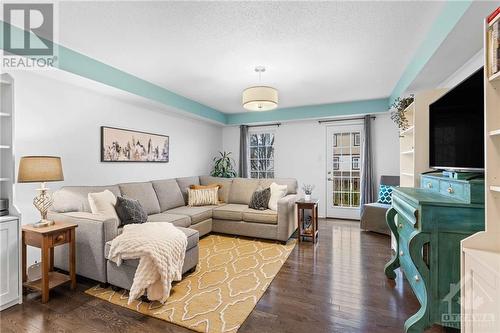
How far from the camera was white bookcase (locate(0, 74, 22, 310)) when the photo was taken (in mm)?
1977

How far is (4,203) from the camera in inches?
82.3

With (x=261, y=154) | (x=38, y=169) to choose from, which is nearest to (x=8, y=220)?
(x=38, y=169)

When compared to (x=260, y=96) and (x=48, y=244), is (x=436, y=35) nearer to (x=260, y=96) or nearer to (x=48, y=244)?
(x=260, y=96)

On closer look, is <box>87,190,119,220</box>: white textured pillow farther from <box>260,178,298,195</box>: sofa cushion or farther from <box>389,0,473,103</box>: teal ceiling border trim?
<box>389,0,473,103</box>: teal ceiling border trim

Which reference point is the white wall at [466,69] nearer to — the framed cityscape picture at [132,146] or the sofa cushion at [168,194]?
the sofa cushion at [168,194]

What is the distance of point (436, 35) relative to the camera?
2100 millimetres

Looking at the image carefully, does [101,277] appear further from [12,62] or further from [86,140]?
[12,62]

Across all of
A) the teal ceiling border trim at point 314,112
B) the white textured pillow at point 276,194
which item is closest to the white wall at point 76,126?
the teal ceiling border trim at point 314,112

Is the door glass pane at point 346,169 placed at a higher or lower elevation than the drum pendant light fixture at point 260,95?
lower

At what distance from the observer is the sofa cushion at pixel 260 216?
12.0 feet

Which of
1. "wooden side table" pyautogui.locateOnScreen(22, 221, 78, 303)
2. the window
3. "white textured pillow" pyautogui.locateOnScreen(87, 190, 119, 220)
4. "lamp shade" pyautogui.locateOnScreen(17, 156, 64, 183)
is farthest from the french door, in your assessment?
"lamp shade" pyautogui.locateOnScreen(17, 156, 64, 183)

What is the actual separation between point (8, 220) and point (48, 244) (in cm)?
36

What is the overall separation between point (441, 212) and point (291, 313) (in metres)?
1.31

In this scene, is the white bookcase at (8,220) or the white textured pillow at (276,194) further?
the white textured pillow at (276,194)
